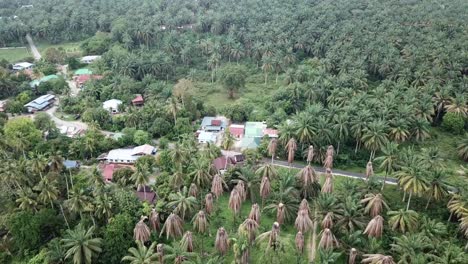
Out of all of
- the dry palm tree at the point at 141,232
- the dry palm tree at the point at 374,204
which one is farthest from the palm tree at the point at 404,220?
the dry palm tree at the point at 141,232

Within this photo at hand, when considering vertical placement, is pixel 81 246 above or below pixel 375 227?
below

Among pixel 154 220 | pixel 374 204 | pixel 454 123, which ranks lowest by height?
pixel 154 220

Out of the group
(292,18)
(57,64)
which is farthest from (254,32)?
(57,64)

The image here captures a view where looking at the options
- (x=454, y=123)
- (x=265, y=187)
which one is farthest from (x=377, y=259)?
(x=454, y=123)

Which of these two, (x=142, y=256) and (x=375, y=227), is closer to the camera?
(x=142, y=256)

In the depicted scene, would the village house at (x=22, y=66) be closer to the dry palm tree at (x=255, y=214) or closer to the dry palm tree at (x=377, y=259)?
the dry palm tree at (x=255, y=214)

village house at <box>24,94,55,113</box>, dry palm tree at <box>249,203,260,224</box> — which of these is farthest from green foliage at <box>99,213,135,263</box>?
village house at <box>24,94,55,113</box>

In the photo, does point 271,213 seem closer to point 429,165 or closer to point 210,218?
point 210,218

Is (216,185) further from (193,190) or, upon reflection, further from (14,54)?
(14,54)
